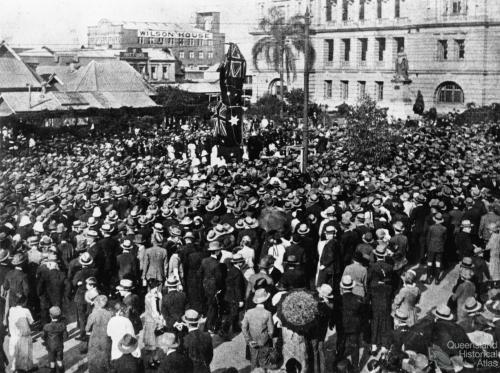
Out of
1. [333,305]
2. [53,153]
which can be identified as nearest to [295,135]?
[53,153]

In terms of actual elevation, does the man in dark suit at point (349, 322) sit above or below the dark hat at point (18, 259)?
below

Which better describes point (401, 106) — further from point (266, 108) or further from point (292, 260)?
point (292, 260)

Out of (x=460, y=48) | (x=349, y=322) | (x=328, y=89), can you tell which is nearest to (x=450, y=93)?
(x=460, y=48)

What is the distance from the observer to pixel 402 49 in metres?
58.1

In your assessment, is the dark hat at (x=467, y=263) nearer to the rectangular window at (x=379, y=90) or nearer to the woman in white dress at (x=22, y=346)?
the woman in white dress at (x=22, y=346)

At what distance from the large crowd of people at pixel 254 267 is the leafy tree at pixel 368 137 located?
3732 millimetres

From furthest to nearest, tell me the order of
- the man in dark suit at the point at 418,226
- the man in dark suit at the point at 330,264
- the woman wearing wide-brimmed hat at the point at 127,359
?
1. the man in dark suit at the point at 418,226
2. the man in dark suit at the point at 330,264
3. the woman wearing wide-brimmed hat at the point at 127,359

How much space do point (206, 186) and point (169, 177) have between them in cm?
247

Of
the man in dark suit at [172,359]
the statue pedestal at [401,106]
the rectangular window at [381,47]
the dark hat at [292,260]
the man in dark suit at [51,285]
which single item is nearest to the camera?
the man in dark suit at [172,359]

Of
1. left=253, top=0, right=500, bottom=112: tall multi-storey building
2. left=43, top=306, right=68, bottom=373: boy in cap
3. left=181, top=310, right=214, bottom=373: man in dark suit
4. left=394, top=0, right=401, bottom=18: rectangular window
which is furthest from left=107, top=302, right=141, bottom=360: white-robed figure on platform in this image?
left=394, top=0, right=401, bottom=18: rectangular window

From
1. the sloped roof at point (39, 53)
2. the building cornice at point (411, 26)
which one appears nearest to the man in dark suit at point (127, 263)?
Result: the building cornice at point (411, 26)

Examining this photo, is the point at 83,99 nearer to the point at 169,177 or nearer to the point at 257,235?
the point at 169,177

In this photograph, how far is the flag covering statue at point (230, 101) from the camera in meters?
27.6

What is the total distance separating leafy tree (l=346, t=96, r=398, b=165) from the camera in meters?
25.1
